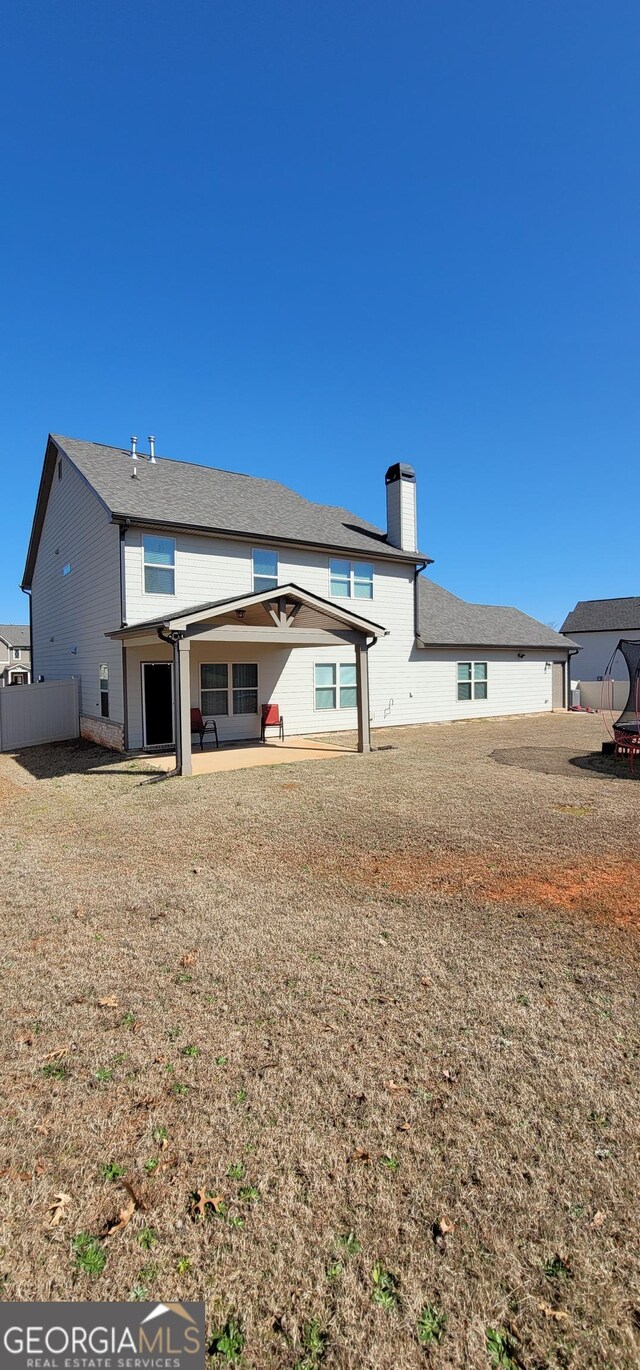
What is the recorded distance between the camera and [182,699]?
34.9 ft

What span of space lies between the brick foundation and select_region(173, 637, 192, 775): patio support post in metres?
3.23

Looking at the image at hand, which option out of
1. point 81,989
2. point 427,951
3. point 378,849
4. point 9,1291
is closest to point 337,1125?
point 9,1291

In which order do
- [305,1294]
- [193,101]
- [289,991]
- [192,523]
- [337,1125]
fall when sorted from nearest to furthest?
1. [305,1294]
2. [337,1125]
3. [289,991]
4. [193,101]
5. [192,523]

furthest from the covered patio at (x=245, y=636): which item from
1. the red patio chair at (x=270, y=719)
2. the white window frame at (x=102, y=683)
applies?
the white window frame at (x=102, y=683)

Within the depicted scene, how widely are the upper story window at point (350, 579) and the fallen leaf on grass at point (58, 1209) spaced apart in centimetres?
1517

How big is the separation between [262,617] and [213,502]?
3.98 meters

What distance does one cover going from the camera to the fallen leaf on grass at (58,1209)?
207cm

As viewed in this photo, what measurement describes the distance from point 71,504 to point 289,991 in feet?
53.6

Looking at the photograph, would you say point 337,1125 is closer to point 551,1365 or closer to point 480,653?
point 551,1365

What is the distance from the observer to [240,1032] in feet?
10.5

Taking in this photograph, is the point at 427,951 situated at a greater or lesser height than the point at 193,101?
lesser

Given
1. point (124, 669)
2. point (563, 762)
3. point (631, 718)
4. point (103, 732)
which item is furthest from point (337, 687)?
point (631, 718)

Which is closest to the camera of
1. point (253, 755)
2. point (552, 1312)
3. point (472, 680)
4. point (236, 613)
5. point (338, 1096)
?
point (552, 1312)

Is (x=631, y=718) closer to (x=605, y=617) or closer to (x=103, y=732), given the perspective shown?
(x=103, y=732)
